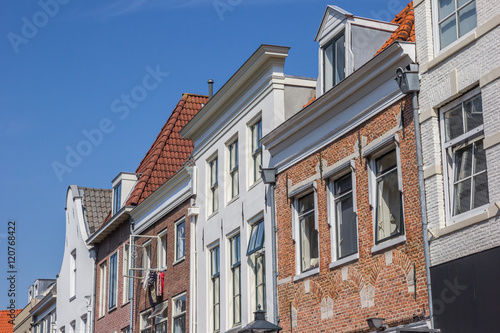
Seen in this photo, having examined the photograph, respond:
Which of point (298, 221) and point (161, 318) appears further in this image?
point (161, 318)

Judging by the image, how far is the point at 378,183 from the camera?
52.5 feet

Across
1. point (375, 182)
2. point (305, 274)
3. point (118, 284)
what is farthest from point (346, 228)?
point (118, 284)

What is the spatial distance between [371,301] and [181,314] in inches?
454

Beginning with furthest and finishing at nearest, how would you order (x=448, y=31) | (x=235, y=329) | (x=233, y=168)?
(x=233, y=168) → (x=235, y=329) → (x=448, y=31)

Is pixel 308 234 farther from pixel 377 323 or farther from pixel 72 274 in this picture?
pixel 72 274

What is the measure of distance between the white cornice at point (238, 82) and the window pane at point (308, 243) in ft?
14.0

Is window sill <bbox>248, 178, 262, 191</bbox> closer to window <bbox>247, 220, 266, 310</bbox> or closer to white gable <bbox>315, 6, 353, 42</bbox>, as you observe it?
window <bbox>247, 220, 266, 310</bbox>

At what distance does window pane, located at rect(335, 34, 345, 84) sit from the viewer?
17.9 metres

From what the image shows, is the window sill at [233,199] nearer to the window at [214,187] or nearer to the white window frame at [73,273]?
the window at [214,187]

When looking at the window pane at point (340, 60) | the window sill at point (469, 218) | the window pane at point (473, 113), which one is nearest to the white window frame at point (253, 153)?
the window pane at point (340, 60)

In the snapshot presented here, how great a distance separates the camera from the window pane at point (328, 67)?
18438 millimetres

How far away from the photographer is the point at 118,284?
32.4 m

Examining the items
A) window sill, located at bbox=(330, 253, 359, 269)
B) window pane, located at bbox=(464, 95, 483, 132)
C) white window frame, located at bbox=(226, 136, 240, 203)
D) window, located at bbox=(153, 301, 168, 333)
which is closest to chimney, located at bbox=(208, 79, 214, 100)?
white window frame, located at bbox=(226, 136, 240, 203)

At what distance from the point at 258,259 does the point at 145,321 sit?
9.59 m
